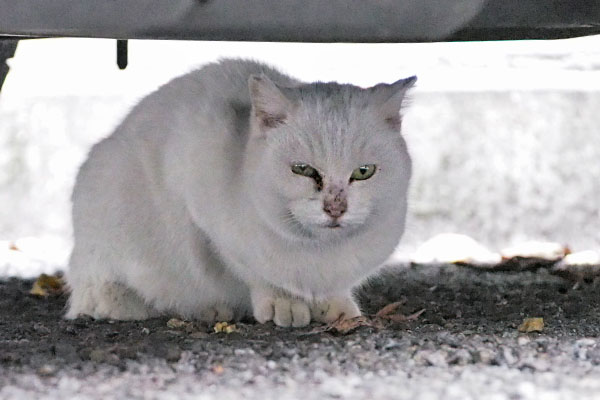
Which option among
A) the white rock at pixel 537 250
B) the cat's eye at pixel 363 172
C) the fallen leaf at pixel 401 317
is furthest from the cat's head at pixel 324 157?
the white rock at pixel 537 250

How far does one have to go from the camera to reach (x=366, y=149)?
2.41 m

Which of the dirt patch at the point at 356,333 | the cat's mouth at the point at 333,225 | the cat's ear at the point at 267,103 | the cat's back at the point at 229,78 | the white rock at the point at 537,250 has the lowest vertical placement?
the dirt patch at the point at 356,333

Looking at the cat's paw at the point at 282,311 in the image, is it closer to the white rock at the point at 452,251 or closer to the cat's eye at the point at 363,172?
the cat's eye at the point at 363,172

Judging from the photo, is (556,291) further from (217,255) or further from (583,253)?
(217,255)

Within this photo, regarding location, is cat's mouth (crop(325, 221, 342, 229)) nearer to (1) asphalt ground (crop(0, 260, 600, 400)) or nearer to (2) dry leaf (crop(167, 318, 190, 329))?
(1) asphalt ground (crop(0, 260, 600, 400))

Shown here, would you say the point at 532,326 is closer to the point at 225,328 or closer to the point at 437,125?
the point at 225,328

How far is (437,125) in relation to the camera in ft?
15.4

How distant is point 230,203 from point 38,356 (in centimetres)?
67

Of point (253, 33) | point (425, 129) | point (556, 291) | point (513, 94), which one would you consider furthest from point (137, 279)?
point (513, 94)

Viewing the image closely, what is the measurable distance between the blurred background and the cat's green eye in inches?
89.1

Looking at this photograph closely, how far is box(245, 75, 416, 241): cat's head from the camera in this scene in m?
2.36

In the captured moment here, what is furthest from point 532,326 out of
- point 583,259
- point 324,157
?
point 583,259

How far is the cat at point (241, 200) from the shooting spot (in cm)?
240

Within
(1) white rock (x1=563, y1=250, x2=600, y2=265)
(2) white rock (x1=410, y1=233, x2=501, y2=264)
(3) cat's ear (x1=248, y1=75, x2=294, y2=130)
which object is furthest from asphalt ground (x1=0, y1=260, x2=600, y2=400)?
(2) white rock (x1=410, y1=233, x2=501, y2=264)
